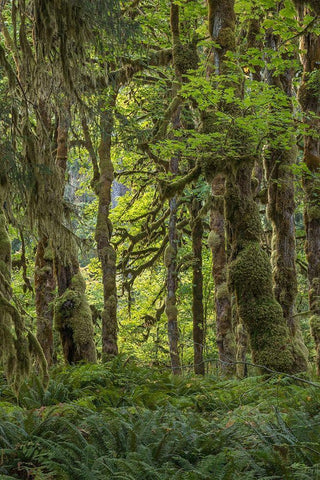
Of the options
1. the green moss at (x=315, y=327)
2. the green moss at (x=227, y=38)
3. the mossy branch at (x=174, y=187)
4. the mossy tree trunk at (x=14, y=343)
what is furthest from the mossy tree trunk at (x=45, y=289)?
the mossy tree trunk at (x=14, y=343)

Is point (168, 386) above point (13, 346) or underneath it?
underneath

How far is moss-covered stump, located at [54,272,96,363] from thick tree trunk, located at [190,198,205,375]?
2520mm

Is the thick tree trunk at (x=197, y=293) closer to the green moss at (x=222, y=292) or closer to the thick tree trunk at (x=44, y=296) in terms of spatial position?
the green moss at (x=222, y=292)

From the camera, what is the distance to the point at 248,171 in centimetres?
633

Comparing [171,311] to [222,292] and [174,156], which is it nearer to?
[222,292]

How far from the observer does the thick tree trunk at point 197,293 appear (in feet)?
34.4

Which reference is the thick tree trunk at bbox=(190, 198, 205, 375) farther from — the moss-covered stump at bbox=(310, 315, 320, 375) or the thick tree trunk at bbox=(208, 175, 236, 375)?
the moss-covered stump at bbox=(310, 315, 320, 375)

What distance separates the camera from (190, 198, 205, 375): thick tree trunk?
10484mm

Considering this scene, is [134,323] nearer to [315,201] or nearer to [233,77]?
[315,201]

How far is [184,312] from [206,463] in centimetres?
1723

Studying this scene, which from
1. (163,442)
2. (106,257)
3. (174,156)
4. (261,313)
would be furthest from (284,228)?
(163,442)

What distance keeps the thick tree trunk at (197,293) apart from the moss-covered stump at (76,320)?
2520 mm

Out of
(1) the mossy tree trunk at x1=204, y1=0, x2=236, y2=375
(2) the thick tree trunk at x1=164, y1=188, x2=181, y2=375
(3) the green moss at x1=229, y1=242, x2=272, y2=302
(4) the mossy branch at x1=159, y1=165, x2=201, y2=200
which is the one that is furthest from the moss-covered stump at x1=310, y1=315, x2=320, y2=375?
(2) the thick tree trunk at x1=164, y1=188, x2=181, y2=375

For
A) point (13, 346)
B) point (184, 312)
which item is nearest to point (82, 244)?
point (13, 346)
